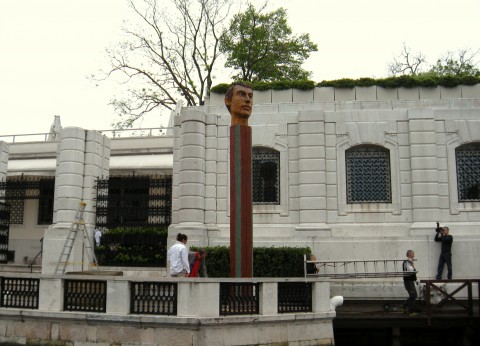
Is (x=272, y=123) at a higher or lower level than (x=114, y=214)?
higher

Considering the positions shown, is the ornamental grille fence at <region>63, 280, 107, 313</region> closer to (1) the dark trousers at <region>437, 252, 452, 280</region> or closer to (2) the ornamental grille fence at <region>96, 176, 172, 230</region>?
(2) the ornamental grille fence at <region>96, 176, 172, 230</region>

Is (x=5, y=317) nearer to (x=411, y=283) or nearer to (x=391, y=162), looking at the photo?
(x=411, y=283)

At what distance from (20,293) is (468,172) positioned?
46.0ft

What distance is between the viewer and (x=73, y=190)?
18.9 metres

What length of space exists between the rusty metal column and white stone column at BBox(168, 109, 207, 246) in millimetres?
5591

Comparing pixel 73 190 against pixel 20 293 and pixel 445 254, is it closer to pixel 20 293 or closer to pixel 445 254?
pixel 20 293

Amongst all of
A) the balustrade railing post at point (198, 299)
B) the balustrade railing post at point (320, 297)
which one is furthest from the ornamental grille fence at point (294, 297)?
the balustrade railing post at point (198, 299)

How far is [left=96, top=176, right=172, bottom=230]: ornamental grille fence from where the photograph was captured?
19.1 metres

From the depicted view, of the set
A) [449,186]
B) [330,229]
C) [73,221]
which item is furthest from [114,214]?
[449,186]

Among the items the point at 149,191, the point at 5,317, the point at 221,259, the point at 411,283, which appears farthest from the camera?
the point at 149,191

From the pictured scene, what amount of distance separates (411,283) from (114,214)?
35.7 feet

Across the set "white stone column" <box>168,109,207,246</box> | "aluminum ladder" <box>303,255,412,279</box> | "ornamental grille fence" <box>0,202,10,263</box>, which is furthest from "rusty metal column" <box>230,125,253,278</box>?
"ornamental grille fence" <box>0,202,10,263</box>

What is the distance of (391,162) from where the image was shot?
17781 millimetres

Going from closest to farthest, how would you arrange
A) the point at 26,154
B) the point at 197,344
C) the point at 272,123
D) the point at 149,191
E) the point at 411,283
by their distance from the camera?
the point at 197,344 → the point at 411,283 → the point at 272,123 → the point at 149,191 → the point at 26,154
